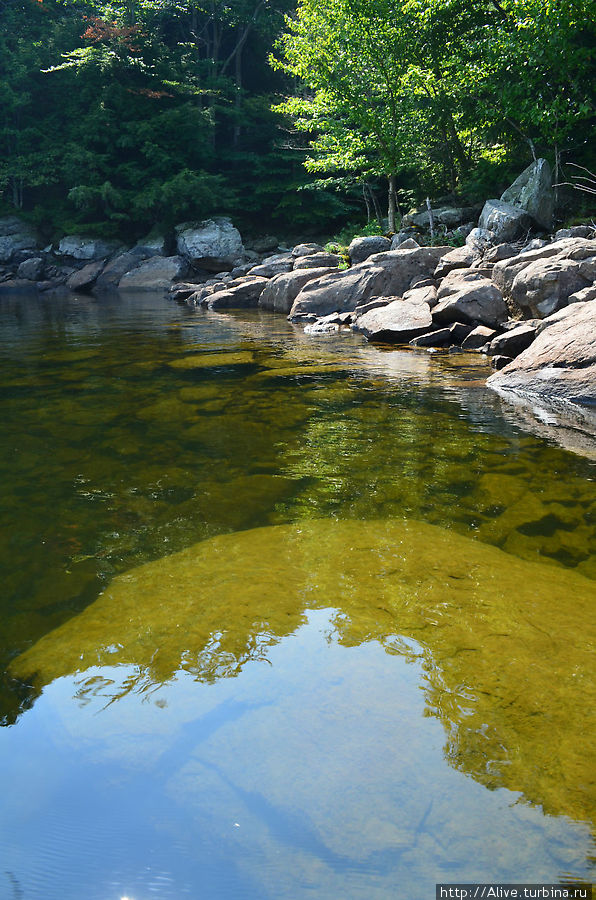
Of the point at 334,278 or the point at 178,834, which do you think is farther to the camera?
the point at 334,278

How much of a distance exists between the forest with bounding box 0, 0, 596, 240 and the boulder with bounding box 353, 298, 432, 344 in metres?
6.64

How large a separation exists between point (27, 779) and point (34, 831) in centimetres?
18

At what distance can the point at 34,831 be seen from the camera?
1476 millimetres

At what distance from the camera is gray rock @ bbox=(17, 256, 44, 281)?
23978mm

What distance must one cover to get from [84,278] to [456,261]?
15.3 m

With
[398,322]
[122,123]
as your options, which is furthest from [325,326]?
[122,123]

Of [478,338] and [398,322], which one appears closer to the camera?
[478,338]

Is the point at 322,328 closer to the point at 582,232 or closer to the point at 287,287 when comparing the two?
the point at 287,287

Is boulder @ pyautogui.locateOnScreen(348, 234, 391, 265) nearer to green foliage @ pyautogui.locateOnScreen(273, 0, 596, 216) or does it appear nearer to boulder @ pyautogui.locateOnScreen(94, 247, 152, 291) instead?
green foliage @ pyautogui.locateOnScreen(273, 0, 596, 216)

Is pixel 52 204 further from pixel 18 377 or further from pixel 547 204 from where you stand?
pixel 18 377

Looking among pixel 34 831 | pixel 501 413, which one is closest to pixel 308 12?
pixel 501 413

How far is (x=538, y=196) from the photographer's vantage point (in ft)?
44.3

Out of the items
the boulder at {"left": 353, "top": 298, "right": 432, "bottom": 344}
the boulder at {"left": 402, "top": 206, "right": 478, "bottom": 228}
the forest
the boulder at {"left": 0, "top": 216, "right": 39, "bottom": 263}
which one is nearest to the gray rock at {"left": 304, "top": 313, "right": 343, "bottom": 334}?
the boulder at {"left": 353, "top": 298, "right": 432, "bottom": 344}

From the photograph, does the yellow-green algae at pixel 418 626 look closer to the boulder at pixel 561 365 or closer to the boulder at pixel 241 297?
the boulder at pixel 561 365
